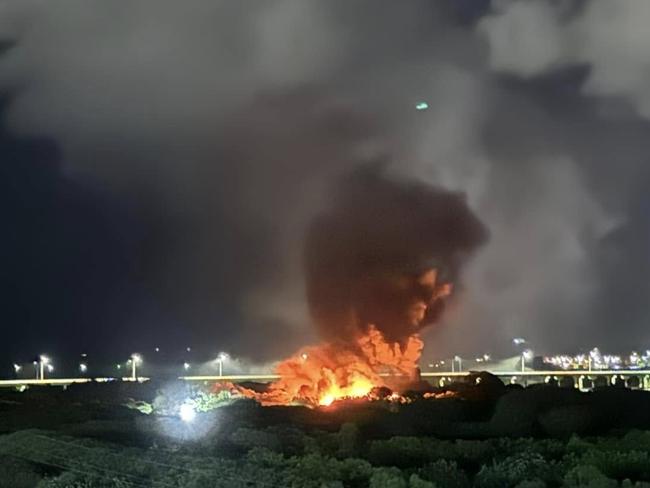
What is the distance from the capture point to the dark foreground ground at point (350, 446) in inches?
821

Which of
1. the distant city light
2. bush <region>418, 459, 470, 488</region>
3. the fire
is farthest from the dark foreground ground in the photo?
the fire

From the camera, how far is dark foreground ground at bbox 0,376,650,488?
20.8 m

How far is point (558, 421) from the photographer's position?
3775 cm

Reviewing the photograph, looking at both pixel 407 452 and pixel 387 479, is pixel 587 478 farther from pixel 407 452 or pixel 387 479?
pixel 407 452

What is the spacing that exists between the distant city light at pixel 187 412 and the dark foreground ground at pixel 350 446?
0.67m

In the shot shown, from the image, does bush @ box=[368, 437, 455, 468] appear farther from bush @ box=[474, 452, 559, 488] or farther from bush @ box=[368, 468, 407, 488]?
bush @ box=[368, 468, 407, 488]

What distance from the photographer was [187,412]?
4781 cm

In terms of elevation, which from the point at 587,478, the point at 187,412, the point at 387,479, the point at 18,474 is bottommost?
the point at 587,478

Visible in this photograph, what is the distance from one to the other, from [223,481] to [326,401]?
143 ft

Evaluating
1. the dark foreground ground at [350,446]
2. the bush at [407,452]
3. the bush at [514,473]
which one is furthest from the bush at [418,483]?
the bush at [407,452]

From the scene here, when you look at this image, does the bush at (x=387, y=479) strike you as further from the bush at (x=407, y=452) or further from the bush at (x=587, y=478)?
the bush at (x=407, y=452)

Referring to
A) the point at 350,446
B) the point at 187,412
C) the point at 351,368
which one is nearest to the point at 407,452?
the point at 350,446

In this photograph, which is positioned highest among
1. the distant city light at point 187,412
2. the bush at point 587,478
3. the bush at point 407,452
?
the distant city light at point 187,412

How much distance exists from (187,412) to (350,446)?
2083 centimetres
